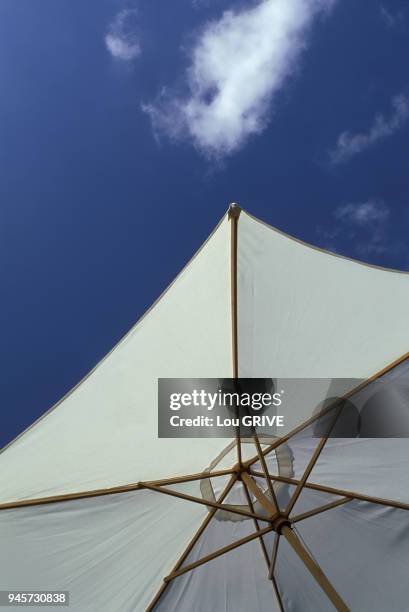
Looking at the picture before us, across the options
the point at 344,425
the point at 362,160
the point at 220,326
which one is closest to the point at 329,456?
the point at 344,425

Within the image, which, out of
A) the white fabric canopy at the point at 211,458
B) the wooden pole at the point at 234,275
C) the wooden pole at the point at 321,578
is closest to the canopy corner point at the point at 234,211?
the wooden pole at the point at 234,275

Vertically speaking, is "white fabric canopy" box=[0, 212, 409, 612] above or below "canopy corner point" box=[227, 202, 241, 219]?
below

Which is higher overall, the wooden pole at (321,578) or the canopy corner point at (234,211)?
the canopy corner point at (234,211)

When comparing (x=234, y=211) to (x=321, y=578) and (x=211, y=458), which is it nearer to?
(x=211, y=458)

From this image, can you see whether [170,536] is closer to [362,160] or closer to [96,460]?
[96,460]

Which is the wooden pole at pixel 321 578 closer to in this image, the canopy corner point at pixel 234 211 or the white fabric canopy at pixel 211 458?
the white fabric canopy at pixel 211 458

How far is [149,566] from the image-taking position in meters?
2.91

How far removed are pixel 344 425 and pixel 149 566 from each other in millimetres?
1703

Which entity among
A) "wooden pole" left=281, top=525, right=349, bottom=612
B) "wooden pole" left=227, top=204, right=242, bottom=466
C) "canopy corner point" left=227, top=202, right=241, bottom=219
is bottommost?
"wooden pole" left=281, top=525, right=349, bottom=612

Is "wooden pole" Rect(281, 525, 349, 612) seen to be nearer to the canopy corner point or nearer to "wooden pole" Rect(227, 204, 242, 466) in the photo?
"wooden pole" Rect(227, 204, 242, 466)

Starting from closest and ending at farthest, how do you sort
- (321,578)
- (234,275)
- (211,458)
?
1. (321,578)
2. (234,275)
3. (211,458)

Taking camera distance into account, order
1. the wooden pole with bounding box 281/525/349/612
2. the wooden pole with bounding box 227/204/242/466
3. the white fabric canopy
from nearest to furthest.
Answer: the wooden pole with bounding box 281/525/349/612 → the white fabric canopy → the wooden pole with bounding box 227/204/242/466

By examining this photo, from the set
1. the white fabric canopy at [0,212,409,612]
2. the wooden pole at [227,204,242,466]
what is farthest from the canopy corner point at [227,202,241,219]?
the white fabric canopy at [0,212,409,612]

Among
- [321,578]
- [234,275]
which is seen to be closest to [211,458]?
[321,578]
